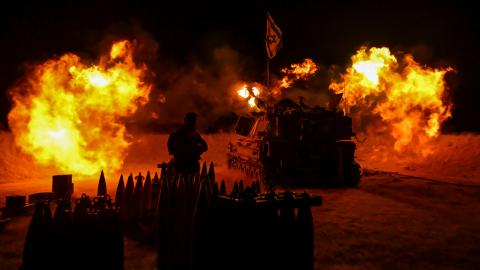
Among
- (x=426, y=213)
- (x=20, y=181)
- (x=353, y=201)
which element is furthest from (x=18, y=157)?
(x=426, y=213)

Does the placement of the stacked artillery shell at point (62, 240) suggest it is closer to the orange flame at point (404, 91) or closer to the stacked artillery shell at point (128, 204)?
the stacked artillery shell at point (128, 204)

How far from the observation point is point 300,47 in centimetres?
3269

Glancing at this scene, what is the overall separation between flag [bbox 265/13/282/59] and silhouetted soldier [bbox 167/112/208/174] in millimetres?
9973

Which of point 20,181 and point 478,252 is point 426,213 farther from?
point 20,181

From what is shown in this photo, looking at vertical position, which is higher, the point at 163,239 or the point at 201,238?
the point at 201,238

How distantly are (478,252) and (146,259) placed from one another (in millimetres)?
5466

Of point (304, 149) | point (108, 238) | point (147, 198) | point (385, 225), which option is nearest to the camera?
point (108, 238)

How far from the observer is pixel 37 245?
3.15 m

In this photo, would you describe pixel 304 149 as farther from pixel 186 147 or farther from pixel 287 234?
pixel 287 234

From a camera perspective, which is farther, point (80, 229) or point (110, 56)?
point (110, 56)

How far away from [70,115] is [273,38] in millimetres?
9881

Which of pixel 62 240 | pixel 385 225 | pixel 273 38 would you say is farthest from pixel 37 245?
pixel 273 38

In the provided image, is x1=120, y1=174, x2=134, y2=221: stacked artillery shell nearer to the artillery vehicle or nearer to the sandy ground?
the sandy ground

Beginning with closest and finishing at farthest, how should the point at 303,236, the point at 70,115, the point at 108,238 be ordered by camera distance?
the point at 108,238 → the point at 303,236 → the point at 70,115
